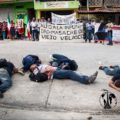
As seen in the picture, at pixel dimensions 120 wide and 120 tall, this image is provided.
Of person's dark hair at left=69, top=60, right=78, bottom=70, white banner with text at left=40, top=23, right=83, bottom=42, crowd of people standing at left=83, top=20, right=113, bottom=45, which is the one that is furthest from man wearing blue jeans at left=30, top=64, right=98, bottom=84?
white banner with text at left=40, top=23, right=83, bottom=42

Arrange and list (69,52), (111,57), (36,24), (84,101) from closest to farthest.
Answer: (84,101) < (111,57) < (69,52) < (36,24)

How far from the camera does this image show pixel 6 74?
1265 centimetres

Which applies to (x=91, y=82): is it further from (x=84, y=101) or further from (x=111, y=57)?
(x=111, y=57)

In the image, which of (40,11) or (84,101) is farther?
(40,11)

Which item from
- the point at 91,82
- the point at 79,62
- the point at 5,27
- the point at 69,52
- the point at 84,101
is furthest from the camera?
the point at 5,27

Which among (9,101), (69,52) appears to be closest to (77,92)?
(9,101)

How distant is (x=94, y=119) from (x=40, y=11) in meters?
28.9

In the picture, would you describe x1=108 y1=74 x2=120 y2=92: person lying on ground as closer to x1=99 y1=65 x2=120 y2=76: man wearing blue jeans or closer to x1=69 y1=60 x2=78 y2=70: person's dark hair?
x1=99 y1=65 x2=120 y2=76: man wearing blue jeans

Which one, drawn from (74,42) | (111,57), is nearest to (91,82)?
(111,57)

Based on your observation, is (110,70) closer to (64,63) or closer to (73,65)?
(73,65)

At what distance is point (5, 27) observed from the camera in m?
31.0

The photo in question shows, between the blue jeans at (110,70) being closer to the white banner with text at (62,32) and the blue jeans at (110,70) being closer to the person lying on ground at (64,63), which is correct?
the person lying on ground at (64,63)

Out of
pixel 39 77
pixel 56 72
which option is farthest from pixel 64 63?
pixel 39 77

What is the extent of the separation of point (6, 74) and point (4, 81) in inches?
18.6
